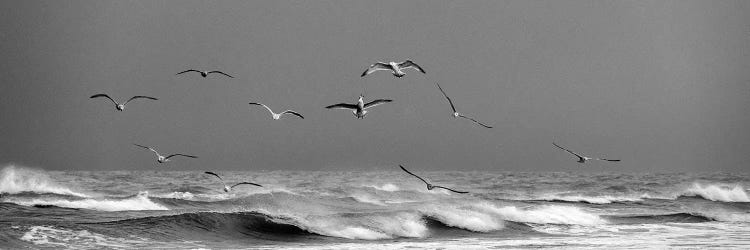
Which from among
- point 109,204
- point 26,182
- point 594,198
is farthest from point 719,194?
point 26,182

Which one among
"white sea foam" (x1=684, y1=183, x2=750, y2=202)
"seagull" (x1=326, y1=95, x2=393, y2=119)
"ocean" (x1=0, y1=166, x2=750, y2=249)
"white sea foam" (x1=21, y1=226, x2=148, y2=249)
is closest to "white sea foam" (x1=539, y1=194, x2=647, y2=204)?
"ocean" (x1=0, y1=166, x2=750, y2=249)

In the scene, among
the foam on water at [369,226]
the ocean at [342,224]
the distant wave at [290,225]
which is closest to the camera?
the ocean at [342,224]

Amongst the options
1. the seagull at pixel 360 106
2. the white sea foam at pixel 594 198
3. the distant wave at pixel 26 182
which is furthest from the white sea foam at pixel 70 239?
the white sea foam at pixel 594 198

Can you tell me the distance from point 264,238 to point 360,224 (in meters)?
3.14

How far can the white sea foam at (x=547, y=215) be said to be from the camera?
97.5 ft

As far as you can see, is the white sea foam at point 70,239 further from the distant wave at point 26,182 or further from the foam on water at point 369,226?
the distant wave at point 26,182

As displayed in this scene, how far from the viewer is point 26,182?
45312 millimetres

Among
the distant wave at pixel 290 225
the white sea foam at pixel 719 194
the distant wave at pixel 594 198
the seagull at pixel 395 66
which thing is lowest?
the distant wave at pixel 290 225

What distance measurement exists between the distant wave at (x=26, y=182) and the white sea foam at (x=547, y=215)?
2130 cm

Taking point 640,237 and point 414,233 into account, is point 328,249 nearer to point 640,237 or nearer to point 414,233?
point 414,233

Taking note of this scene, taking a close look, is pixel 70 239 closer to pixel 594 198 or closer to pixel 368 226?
pixel 368 226

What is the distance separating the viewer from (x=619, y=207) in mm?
38312

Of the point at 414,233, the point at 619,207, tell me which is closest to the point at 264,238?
the point at 414,233

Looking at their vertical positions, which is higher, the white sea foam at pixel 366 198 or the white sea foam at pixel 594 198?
the white sea foam at pixel 594 198
